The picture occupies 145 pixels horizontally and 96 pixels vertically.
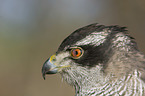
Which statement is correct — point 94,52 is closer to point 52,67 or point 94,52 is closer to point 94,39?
point 94,39

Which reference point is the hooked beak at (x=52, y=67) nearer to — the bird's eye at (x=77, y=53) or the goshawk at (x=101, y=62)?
the goshawk at (x=101, y=62)

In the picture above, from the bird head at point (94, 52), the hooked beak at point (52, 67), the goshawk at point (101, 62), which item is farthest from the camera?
the hooked beak at point (52, 67)

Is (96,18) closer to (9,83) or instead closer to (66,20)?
(66,20)

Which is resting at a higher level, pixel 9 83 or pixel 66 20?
pixel 66 20

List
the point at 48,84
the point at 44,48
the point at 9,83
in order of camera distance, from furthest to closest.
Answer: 1. the point at 44,48
2. the point at 9,83
3. the point at 48,84

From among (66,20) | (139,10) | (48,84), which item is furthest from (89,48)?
(66,20)

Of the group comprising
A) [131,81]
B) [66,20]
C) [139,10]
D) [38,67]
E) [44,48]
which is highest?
[66,20]

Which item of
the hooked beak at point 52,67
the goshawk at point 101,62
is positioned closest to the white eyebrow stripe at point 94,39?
the goshawk at point 101,62

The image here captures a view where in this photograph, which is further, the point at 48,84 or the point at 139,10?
the point at 48,84
